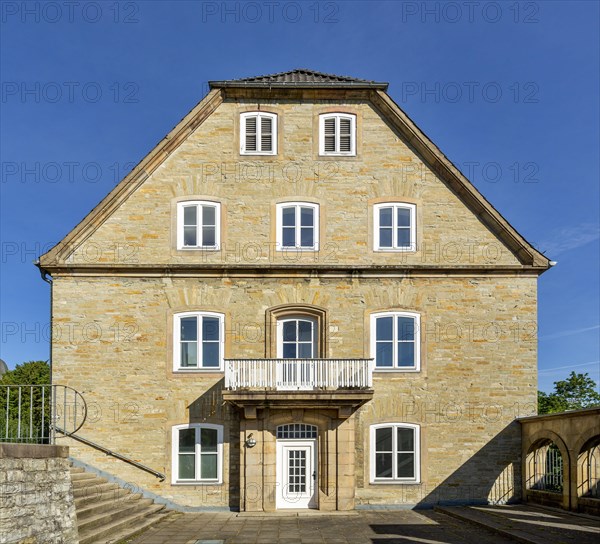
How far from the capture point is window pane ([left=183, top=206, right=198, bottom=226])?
20.0 m

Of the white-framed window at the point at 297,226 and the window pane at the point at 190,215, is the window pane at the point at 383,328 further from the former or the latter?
the window pane at the point at 190,215

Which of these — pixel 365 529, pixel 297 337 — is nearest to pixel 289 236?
pixel 297 337

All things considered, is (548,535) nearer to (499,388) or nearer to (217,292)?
(499,388)

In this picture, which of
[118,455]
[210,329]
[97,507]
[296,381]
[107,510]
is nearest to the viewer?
[97,507]

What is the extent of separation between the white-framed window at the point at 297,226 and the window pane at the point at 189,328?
11.3 ft

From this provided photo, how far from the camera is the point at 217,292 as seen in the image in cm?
1961

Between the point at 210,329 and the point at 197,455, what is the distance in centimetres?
363

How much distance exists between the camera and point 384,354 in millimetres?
19594

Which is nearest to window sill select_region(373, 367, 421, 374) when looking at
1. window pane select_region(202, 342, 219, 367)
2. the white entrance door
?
the white entrance door

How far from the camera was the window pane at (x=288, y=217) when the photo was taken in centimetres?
2011

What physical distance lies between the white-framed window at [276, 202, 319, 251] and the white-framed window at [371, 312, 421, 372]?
3.03 meters

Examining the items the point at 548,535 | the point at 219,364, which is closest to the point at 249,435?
the point at 219,364

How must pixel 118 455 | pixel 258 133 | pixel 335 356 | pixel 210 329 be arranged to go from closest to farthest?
1. pixel 118 455
2. pixel 335 356
3. pixel 210 329
4. pixel 258 133

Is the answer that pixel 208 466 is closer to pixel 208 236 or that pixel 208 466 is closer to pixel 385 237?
pixel 208 236
